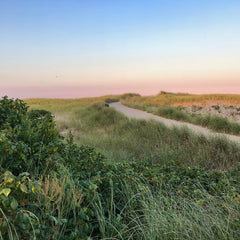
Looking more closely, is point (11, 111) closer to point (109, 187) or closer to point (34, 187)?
point (109, 187)

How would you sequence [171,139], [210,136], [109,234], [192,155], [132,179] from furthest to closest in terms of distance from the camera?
[171,139], [210,136], [192,155], [132,179], [109,234]

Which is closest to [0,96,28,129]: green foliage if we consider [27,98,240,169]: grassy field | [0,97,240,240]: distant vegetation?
[0,97,240,240]: distant vegetation

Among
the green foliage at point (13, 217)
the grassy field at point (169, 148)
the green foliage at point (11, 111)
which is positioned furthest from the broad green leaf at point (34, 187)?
the grassy field at point (169, 148)

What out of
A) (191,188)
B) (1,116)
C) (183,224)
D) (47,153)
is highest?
(1,116)

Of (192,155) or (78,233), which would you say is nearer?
(78,233)

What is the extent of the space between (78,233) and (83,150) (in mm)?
2589

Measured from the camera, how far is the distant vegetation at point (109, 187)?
206 cm

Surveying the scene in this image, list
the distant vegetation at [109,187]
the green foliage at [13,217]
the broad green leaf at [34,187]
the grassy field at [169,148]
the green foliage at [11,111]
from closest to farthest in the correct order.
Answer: the green foliage at [13,217]
the broad green leaf at [34,187]
the distant vegetation at [109,187]
the green foliage at [11,111]
the grassy field at [169,148]

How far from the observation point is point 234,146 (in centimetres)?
618

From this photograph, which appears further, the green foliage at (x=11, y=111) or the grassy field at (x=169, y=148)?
the grassy field at (x=169, y=148)

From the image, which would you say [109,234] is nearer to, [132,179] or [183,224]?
[183,224]

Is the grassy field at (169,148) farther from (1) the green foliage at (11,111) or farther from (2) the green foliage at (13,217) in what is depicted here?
(2) the green foliage at (13,217)

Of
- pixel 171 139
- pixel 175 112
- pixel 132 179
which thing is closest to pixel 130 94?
pixel 175 112

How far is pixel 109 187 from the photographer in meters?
2.93
